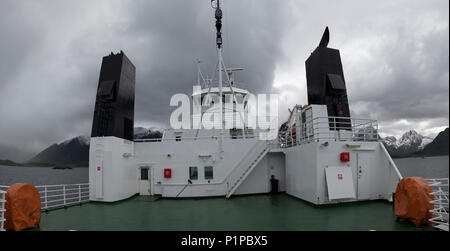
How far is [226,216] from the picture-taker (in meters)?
6.62

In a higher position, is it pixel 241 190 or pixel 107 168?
pixel 107 168

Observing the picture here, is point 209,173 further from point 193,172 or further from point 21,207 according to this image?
point 21,207

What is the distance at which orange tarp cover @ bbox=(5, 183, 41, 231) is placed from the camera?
5.30m

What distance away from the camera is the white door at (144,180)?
10219 mm

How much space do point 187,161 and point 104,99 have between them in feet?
14.1

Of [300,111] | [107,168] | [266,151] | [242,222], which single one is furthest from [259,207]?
[107,168]

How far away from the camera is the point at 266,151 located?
9758 mm

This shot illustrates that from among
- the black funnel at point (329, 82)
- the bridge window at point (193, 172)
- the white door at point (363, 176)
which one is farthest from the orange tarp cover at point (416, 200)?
the bridge window at point (193, 172)

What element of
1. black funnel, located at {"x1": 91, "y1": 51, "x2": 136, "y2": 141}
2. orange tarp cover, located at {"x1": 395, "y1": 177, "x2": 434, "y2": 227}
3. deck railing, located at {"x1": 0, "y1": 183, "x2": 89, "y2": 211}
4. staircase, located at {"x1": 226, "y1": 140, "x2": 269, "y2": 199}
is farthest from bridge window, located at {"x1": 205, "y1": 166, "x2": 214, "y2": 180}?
orange tarp cover, located at {"x1": 395, "y1": 177, "x2": 434, "y2": 227}

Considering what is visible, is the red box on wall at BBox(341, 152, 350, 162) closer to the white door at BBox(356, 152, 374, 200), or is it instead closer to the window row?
the white door at BBox(356, 152, 374, 200)

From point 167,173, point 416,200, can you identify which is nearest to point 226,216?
point 167,173

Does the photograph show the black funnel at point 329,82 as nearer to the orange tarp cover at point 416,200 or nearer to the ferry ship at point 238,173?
the ferry ship at point 238,173

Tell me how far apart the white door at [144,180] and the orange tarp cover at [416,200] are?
9.09 m
